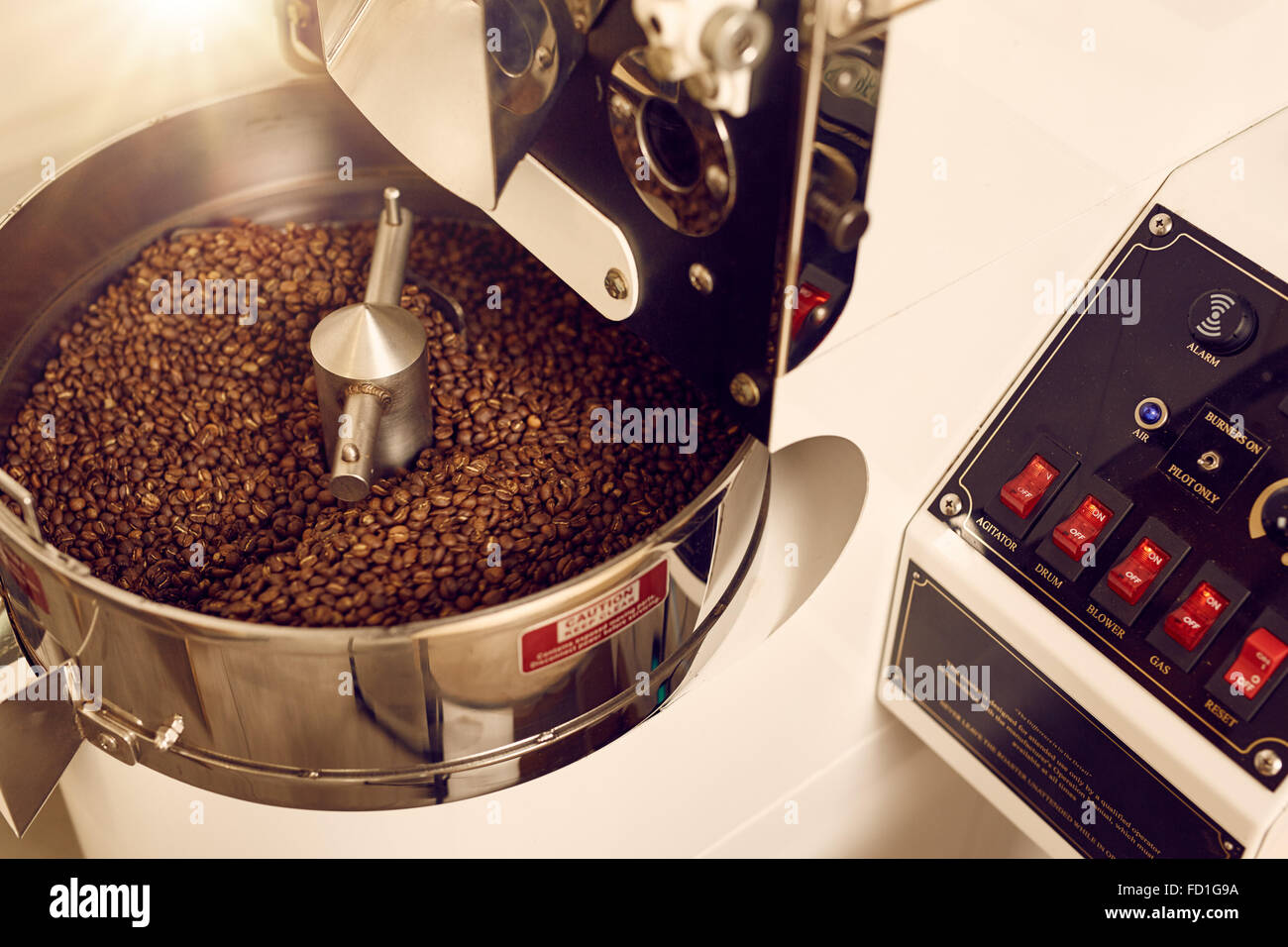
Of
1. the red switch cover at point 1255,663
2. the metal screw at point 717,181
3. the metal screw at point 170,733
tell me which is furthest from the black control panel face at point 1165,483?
the metal screw at point 170,733

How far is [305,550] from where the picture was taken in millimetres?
850

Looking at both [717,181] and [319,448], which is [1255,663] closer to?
[717,181]

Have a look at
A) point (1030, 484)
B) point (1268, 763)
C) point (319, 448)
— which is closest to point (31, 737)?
point (319, 448)

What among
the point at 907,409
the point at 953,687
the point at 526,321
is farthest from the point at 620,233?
the point at 953,687

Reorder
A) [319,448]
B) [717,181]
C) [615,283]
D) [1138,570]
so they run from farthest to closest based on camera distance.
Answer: [319,448]
[1138,570]
[615,283]
[717,181]

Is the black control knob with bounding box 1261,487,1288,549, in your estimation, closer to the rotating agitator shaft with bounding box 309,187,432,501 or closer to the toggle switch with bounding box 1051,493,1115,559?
the toggle switch with bounding box 1051,493,1115,559

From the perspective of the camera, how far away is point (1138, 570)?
811 millimetres

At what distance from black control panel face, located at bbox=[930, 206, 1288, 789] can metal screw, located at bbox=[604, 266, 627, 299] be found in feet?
1.05

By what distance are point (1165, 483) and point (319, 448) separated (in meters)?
0.64

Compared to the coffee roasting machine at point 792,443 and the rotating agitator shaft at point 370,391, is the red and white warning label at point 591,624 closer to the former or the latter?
the coffee roasting machine at point 792,443

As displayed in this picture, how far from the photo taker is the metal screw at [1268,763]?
0.77 m

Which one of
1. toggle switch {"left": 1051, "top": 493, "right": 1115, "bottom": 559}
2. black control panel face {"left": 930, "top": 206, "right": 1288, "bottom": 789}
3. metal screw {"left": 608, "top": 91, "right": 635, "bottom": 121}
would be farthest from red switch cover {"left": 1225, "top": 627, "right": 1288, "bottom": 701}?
metal screw {"left": 608, "top": 91, "right": 635, "bottom": 121}

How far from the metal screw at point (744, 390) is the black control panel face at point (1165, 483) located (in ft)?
0.89

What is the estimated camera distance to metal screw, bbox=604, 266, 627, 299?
704mm
